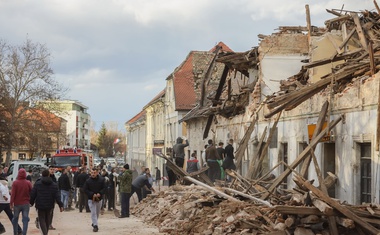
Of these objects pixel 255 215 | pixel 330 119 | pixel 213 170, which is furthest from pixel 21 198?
pixel 213 170

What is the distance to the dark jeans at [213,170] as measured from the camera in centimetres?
2581

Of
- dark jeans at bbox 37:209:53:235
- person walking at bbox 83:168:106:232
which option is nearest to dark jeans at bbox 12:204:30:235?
dark jeans at bbox 37:209:53:235

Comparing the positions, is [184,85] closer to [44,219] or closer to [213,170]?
[213,170]

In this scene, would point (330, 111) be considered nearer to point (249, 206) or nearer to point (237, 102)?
point (249, 206)

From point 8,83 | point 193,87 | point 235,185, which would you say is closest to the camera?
point 235,185

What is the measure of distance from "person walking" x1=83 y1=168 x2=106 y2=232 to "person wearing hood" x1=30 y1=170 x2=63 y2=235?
8.98 ft

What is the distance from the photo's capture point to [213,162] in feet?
84.5

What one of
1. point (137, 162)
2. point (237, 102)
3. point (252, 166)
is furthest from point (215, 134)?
point (137, 162)

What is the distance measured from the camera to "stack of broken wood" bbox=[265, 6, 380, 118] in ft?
57.5

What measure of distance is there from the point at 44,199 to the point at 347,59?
9548 millimetres

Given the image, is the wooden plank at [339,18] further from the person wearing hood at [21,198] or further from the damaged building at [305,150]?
the person wearing hood at [21,198]

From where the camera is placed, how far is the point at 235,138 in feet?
97.3

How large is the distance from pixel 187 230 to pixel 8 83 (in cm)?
4727

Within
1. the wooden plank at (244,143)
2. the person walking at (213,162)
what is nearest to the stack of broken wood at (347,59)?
the wooden plank at (244,143)
